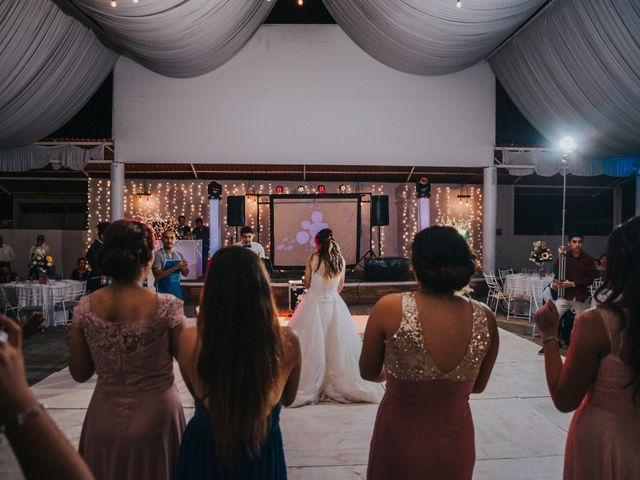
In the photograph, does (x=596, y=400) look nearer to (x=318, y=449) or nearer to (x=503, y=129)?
(x=318, y=449)

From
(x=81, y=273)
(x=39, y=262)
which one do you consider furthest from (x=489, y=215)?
(x=39, y=262)

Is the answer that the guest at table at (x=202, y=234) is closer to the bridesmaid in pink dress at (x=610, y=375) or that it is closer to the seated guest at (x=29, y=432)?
the bridesmaid in pink dress at (x=610, y=375)

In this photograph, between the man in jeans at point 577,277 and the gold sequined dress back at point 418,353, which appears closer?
the gold sequined dress back at point 418,353

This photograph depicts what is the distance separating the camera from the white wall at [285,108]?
1008 centimetres

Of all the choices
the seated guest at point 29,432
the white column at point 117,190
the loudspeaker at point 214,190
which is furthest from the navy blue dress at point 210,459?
the loudspeaker at point 214,190

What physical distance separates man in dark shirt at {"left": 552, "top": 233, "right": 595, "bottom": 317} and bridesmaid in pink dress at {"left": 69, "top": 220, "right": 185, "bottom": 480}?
194 inches

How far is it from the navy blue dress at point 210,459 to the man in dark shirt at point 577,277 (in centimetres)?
484

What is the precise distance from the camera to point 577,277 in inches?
211

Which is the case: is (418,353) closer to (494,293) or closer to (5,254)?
(494,293)

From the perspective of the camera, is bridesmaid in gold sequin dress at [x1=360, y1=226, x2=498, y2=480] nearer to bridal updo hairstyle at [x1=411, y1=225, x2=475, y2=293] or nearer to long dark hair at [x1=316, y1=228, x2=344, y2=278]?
bridal updo hairstyle at [x1=411, y1=225, x2=475, y2=293]

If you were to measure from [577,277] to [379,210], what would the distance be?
6559 millimetres

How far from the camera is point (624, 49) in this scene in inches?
270

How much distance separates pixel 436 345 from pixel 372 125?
30.5 ft

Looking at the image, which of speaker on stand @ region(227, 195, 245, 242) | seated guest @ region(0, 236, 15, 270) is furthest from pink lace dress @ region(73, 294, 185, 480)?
seated guest @ region(0, 236, 15, 270)
